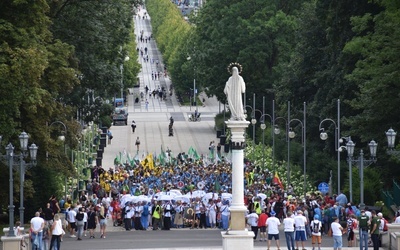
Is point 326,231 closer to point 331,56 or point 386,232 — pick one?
point 386,232

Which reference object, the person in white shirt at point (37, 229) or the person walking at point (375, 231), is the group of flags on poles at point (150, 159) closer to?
the person in white shirt at point (37, 229)

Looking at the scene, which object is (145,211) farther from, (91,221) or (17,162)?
(17,162)

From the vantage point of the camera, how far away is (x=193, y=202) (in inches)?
2440

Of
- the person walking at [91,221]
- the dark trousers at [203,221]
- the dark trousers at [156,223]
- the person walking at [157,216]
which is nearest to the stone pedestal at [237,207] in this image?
the person walking at [91,221]

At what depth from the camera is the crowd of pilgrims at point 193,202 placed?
194 feet

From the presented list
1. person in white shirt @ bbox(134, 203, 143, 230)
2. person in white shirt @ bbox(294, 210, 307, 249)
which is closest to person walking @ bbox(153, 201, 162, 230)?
person in white shirt @ bbox(134, 203, 143, 230)

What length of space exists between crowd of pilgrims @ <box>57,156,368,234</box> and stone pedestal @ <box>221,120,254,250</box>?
22.6ft

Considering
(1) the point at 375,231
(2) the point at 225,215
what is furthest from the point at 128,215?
(1) the point at 375,231

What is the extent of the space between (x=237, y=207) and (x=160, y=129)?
69607 millimetres

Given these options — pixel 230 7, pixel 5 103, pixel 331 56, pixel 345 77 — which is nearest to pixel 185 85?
pixel 230 7

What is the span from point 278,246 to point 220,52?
5591 cm

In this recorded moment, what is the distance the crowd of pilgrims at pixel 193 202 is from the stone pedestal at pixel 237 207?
6.88 m

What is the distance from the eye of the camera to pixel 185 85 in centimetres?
14462

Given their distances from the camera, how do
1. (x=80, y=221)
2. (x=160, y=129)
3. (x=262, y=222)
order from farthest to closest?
(x=160, y=129) → (x=80, y=221) → (x=262, y=222)
